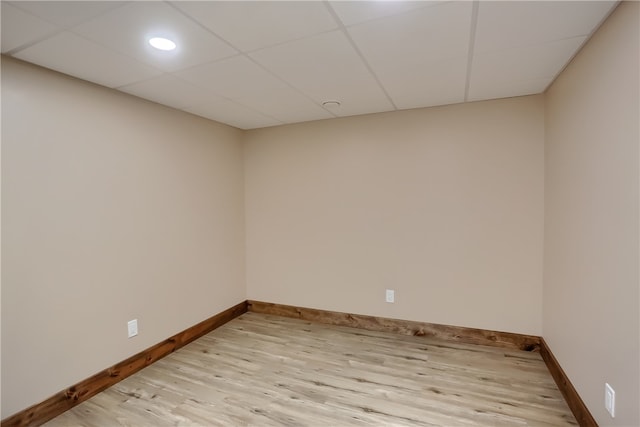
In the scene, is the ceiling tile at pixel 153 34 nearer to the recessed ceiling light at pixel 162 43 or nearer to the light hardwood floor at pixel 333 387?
the recessed ceiling light at pixel 162 43

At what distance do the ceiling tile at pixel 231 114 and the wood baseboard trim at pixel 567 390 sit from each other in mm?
3163

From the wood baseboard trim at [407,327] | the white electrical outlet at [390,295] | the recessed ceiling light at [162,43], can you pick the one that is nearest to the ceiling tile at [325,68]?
the recessed ceiling light at [162,43]

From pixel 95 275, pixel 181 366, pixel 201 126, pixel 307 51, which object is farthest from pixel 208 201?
pixel 307 51

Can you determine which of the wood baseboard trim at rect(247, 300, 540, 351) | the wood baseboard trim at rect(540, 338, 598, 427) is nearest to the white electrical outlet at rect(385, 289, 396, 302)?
the wood baseboard trim at rect(247, 300, 540, 351)

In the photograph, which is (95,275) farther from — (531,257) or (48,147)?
(531,257)

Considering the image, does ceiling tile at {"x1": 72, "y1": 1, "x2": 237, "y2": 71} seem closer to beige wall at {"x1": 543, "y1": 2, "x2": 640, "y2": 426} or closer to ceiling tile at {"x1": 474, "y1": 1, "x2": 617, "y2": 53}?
ceiling tile at {"x1": 474, "y1": 1, "x2": 617, "y2": 53}

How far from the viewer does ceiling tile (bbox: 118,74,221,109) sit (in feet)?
7.49

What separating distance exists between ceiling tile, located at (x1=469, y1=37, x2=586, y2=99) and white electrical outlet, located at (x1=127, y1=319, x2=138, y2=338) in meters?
3.09

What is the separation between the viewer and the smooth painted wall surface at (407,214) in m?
2.79

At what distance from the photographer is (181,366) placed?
2691mm

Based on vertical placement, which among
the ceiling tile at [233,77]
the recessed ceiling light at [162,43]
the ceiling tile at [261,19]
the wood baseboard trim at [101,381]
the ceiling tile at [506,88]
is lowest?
the wood baseboard trim at [101,381]

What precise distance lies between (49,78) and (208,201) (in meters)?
1.61

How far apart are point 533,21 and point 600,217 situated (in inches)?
40.6

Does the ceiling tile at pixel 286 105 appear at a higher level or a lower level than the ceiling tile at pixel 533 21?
higher
